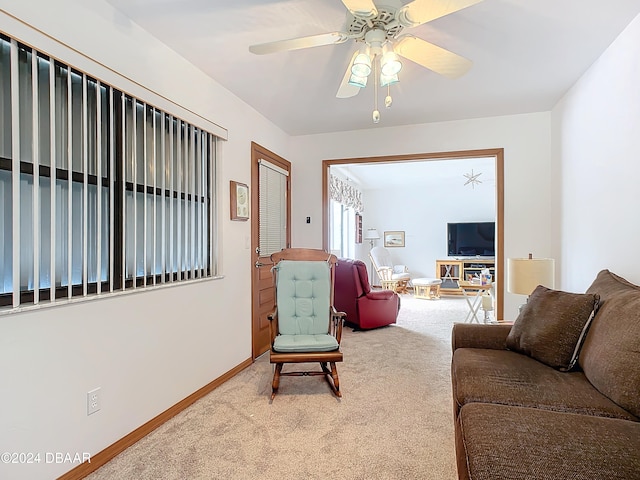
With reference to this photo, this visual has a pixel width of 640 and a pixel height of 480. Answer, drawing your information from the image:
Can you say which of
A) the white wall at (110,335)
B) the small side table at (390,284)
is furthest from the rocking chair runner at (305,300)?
the small side table at (390,284)

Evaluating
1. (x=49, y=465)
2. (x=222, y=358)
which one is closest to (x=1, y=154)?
(x=49, y=465)

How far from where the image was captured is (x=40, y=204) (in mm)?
1624

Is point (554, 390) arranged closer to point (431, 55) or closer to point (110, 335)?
point (431, 55)

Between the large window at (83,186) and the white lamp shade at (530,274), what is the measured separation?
99.1 inches

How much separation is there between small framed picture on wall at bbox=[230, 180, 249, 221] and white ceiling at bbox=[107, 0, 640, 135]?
826 mm

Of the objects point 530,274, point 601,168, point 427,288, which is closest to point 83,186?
point 530,274

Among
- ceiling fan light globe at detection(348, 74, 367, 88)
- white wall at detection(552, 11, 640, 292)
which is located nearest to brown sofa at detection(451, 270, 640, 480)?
white wall at detection(552, 11, 640, 292)

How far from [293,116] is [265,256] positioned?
1527mm

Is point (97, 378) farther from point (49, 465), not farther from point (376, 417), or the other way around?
point (376, 417)

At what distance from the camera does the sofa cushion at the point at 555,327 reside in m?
1.80

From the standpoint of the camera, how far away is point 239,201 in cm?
318

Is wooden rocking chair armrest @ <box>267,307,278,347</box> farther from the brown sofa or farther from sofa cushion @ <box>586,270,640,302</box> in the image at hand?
sofa cushion @ <box>586,270,640,302</box>

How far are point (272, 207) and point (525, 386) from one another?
3.01 metres

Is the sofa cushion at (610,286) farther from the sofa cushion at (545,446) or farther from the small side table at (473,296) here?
the small side table at (473,296)
